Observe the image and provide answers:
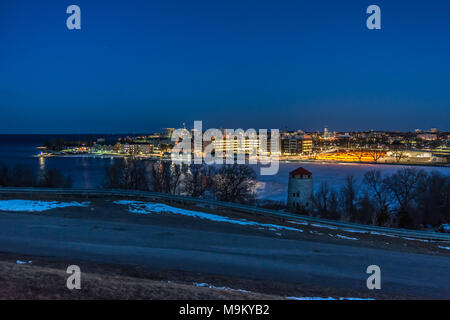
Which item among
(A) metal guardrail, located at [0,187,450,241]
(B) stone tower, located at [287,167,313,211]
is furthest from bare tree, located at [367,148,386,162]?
(A) metal guardrail, located at [0,187,450,241]

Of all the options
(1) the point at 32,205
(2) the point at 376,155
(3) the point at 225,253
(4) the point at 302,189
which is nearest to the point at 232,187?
(4) the point at 302,189

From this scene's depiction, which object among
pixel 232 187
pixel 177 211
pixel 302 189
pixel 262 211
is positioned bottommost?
pixel 302 189

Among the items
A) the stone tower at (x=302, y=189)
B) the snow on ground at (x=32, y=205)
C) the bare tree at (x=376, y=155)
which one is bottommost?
the stone tower at (x=302, y=189)

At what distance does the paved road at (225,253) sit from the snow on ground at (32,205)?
1593mm

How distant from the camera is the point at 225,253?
31.7 feet

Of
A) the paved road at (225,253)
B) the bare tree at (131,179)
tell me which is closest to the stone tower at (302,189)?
the bare tree at (131,179)

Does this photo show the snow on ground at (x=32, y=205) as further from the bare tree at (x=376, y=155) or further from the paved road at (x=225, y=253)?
the bare tree at (x=376, y=155)

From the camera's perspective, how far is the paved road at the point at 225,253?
823 cm

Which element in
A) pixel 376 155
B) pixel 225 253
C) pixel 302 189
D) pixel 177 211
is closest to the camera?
pixel 225 253

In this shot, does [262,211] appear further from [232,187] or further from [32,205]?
[232,187]

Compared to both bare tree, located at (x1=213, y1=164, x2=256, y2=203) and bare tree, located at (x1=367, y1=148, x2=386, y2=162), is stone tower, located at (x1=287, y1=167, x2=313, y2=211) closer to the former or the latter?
bare tree, located at (x1=213, y1=164, x2=256, y2=203)

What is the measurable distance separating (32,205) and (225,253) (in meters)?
9.91
